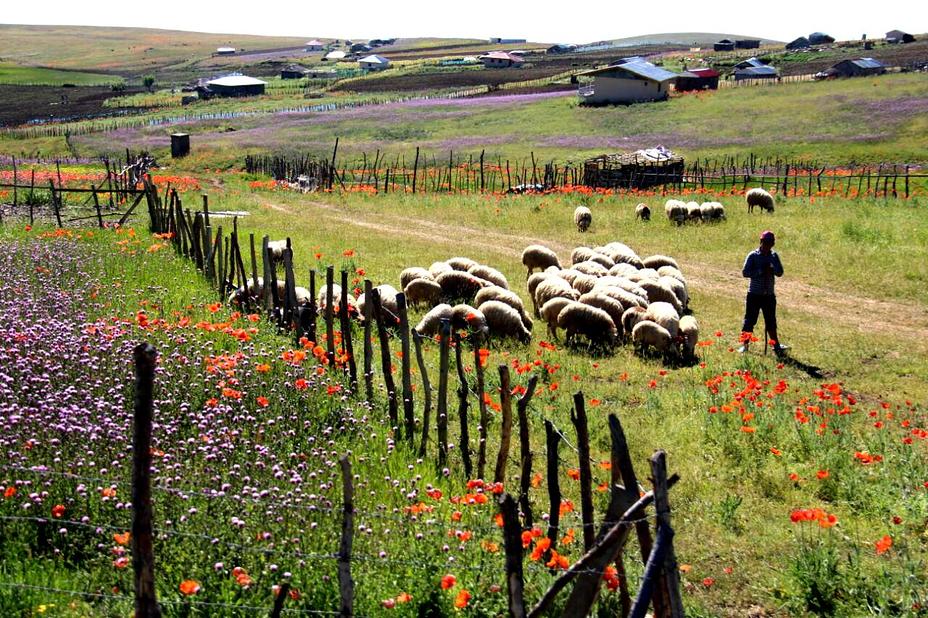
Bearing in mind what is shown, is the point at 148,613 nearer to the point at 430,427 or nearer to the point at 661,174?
the point at 430,427

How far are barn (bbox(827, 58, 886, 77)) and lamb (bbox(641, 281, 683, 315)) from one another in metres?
74.1

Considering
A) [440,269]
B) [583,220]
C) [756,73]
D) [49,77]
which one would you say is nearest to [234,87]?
[49,77]

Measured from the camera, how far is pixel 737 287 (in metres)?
20.2

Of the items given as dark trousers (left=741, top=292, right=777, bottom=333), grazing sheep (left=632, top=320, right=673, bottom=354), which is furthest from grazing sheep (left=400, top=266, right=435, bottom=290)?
dark trousers (left=741, top=292, right=777, bottom=333)

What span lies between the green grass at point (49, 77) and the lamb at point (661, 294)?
5090 inches

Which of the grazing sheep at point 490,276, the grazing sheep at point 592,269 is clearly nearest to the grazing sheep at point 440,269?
the grazing sheep at point 490,276

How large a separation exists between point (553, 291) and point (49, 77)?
143 metres

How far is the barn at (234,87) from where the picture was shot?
110m

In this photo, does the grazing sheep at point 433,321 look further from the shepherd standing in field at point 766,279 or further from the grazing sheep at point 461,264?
the shepherd standing in field at point 766,279

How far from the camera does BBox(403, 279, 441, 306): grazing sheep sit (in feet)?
56.6

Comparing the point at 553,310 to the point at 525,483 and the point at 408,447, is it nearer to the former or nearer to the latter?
the point at 408,447

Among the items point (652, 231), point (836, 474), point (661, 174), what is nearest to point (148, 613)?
point (836, 474)

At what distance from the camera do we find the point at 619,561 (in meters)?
6.44

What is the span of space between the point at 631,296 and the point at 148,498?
12.5 meters
